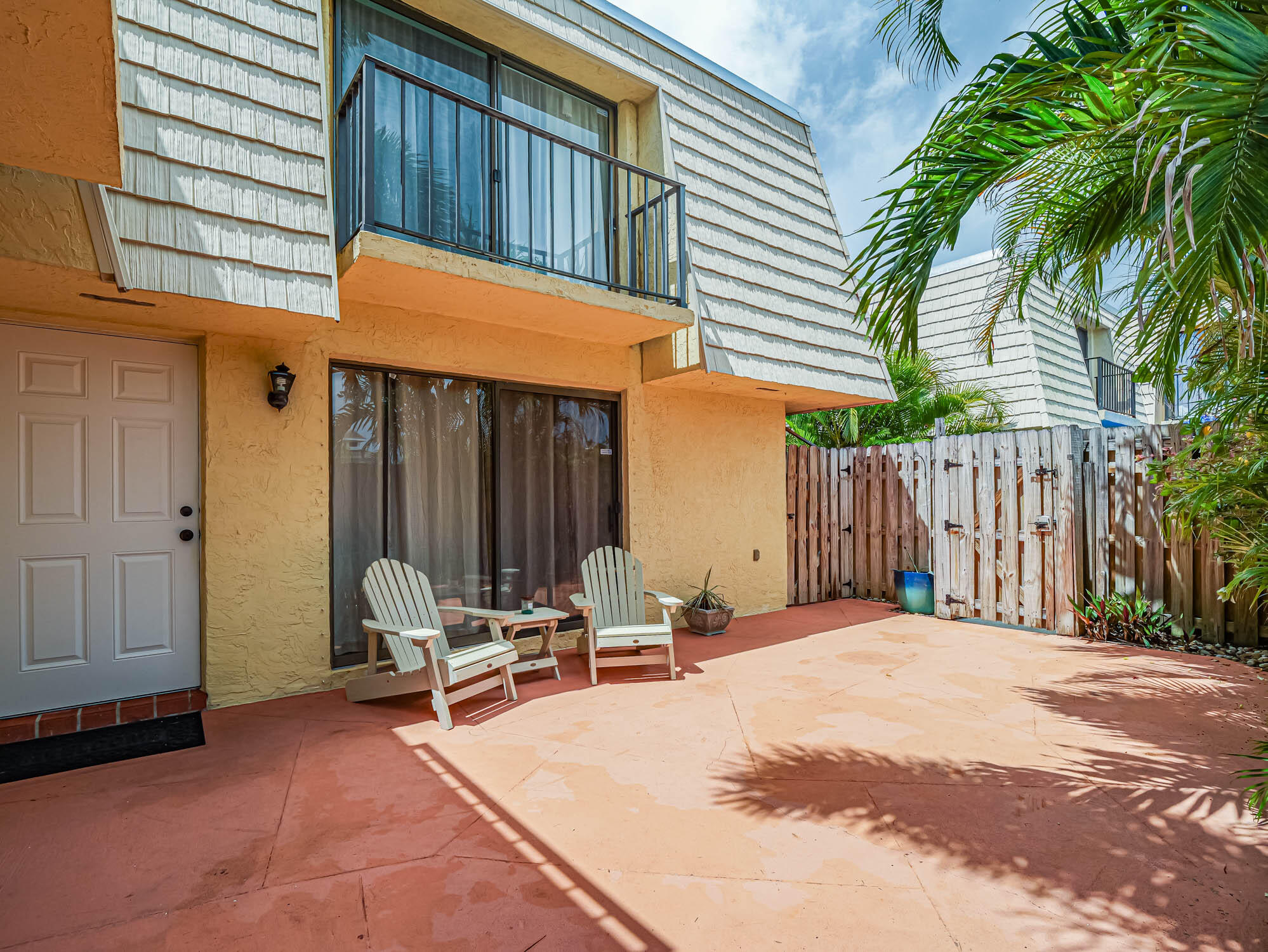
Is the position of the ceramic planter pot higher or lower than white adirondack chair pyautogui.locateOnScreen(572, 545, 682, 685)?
lower

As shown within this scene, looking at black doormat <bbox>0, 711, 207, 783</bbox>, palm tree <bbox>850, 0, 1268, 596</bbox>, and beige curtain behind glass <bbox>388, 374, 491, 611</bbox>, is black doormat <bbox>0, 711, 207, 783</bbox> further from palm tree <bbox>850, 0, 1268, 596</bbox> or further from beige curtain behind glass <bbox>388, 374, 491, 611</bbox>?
palm tree <bbox>850, 0, 1268, 596</bbox>

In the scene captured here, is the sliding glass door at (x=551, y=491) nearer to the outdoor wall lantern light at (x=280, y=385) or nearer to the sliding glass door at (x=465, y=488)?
the sliding glass door at (x=465, y=488)

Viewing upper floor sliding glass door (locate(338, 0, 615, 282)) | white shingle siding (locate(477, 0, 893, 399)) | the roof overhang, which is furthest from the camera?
the roof overhang

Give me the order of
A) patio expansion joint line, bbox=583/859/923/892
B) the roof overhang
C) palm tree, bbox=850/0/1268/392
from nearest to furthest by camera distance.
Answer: palm tree, bbox=850/0/1268/392
patio expansion joint line, bbox=583/859/923/892
the roof overhang

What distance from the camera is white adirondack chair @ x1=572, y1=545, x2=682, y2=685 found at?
4488 millimetres

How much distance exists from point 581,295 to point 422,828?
10.8 ft

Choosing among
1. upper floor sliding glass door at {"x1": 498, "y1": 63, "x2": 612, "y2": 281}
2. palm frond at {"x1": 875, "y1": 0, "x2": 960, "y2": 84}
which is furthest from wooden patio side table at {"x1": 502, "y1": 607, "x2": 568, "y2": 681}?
palm frond at {"x1": 875, "y1": 0, "x2": 960, "y2": 84}

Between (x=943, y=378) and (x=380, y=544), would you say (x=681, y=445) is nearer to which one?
(x=380, y=544)

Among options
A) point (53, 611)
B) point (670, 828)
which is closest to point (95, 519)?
point (53, 611)

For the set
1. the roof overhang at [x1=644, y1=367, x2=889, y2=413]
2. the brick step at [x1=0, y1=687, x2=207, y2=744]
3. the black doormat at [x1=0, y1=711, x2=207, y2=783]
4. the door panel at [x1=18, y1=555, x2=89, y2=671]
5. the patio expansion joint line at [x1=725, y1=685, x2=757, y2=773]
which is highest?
the roof overhang at [x1=644, y1=367, x2=889, y2=413]

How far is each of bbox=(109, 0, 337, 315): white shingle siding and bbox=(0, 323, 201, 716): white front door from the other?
1106 millimetres

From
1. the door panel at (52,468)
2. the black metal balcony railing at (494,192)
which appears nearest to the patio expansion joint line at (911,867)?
the black metal balcony railing at (494,192)

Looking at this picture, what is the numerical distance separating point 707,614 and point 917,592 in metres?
2.55

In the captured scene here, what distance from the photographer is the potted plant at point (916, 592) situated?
6.83 meters
